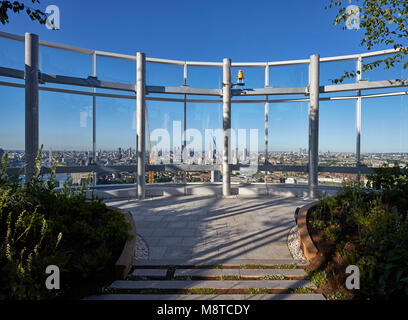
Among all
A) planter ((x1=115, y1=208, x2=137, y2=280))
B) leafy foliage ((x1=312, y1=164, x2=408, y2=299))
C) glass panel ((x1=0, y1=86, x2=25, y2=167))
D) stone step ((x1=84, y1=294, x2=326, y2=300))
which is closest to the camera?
leafy foliage ((x1=312, y1=164, x2=408, y2=299))

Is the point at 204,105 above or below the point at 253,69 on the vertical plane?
below

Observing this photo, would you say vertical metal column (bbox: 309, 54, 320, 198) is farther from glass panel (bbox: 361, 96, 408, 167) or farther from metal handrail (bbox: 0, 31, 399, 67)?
glass panel (bbox: 361, 96, 408, 167)

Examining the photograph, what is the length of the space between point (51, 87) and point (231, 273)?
375 inches

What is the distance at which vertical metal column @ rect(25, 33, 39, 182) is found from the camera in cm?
742

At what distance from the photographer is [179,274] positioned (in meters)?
3.56

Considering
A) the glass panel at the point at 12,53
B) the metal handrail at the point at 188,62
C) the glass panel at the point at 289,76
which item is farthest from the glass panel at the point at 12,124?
the glass panel at the point at 289,76

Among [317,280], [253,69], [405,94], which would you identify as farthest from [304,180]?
[317,280]

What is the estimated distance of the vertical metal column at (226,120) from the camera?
386 inches

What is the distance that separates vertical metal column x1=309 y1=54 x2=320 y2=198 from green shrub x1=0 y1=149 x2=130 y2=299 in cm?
807

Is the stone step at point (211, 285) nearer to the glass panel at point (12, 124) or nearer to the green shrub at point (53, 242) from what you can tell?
the green shrub at point (53, 242)

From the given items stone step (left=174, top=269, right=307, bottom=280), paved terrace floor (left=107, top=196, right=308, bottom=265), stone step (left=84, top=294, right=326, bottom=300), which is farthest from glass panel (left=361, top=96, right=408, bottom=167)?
stone step (left=84, top=294, right=326, bottom=300)

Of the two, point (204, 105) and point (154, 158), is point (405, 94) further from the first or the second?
point (154, 158)

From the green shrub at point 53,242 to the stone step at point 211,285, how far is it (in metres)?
0.43

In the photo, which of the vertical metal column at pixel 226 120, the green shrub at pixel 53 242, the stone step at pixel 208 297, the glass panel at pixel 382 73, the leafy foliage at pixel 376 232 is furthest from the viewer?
the vertical metal column at pixel 226 120
